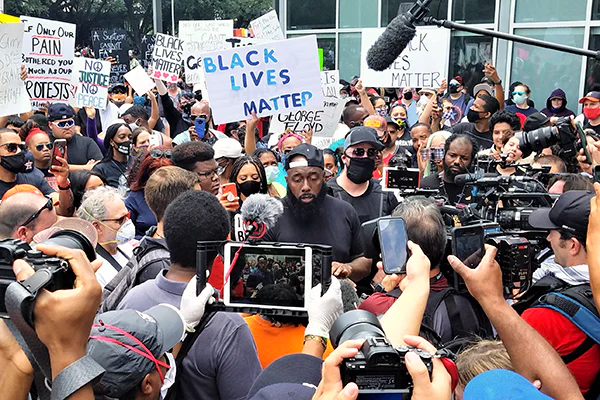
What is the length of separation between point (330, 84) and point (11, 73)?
4085 mm

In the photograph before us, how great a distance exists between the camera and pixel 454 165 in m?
5.93

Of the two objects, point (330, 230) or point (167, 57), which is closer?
point (330, 230)

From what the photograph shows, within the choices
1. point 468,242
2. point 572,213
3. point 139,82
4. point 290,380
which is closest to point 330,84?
point 139,82

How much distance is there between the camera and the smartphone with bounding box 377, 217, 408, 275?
248 centimetres

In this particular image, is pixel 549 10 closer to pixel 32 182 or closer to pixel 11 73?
pixel 11 73

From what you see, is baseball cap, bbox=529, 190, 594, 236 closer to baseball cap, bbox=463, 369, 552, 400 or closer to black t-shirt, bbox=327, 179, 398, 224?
baseball cap, bbox=463, 369, 552, 400

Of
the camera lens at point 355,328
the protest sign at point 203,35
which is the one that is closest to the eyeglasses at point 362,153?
the camera lens at point 355,328

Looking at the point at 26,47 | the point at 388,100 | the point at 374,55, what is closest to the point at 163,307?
the point at 374,55

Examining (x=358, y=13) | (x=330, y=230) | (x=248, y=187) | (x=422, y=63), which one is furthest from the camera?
(x=358, y=13)

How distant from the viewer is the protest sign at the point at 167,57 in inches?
436

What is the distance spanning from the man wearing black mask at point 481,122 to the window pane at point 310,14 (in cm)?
1061

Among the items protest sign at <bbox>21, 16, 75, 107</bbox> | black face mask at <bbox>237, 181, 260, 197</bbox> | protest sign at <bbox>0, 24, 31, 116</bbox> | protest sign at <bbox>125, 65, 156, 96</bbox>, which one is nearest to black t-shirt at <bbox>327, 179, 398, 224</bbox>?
black face mask at <bbox>237, 181, 260, 197</bbox>

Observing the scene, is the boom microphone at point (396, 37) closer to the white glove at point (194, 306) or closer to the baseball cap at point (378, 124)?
the white glove at point (194, 306)

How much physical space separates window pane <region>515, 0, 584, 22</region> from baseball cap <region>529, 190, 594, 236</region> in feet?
41.5
